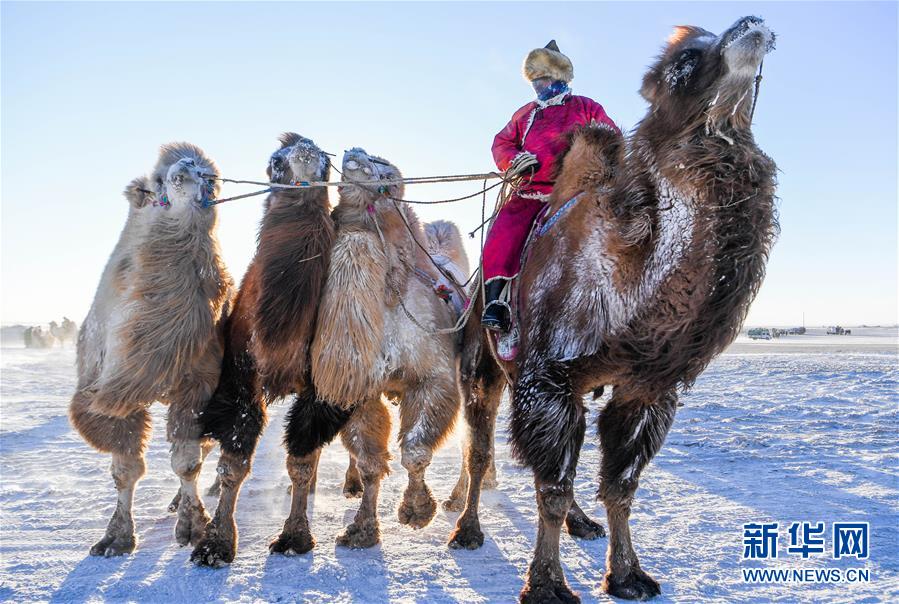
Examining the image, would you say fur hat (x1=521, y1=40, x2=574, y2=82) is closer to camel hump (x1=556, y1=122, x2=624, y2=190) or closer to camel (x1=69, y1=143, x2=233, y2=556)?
camel hump (x1=556, y1=122, x2=624, y2=190)

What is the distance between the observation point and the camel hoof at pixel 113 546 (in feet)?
14.1

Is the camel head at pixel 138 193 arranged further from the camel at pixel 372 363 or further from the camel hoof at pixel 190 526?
the camel hoof at pixel 190 526

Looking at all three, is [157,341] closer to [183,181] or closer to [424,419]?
[183,181]

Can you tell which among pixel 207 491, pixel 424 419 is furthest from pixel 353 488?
pixel 424 419

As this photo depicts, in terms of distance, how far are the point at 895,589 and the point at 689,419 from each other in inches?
210

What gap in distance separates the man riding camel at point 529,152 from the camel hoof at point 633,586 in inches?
63.3

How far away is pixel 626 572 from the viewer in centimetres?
377

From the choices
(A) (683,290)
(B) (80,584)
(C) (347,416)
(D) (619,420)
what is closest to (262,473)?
(C) (347,416)

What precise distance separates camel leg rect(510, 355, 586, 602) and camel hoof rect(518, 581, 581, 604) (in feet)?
0.06

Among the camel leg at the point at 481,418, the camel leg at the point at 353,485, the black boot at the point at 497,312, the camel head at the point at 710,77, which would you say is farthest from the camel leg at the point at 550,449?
→ the camel leg at the point at 353,485

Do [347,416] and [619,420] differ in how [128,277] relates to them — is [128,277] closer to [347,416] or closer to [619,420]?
[347,416]

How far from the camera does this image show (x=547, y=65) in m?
4.96

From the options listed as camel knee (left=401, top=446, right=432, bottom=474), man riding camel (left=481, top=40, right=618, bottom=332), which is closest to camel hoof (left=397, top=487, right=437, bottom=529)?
camel knee (left=401, top=446, right=432, bottom=474)

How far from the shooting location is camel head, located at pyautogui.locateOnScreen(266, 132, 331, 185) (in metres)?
4.76
